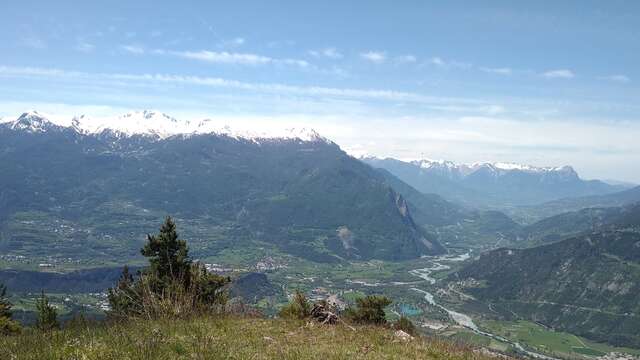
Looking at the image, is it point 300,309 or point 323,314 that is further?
point 300,309

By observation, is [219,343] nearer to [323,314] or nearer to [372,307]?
[323,314]

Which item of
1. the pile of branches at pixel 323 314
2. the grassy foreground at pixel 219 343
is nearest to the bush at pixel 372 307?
the pile of branches at pixel 323 314

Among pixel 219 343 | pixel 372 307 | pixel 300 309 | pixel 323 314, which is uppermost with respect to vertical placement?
pixel 219 343

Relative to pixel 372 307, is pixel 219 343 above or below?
above

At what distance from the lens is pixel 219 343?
14.1 m

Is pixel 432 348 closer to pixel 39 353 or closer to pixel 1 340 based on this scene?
pixel 39 353

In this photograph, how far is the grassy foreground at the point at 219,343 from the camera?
38.4 ft

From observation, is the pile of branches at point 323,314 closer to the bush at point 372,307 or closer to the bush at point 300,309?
the bush at point 300,309

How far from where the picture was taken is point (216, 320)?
1802 centimetres

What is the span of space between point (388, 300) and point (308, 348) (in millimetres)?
36495

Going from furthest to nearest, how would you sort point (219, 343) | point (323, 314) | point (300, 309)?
1. point (300, 309)
2. point (323, 314)
3. point (219, 343)

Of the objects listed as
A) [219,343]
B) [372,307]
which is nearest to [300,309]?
[219,343]

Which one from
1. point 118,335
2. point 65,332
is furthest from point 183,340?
point 65,332

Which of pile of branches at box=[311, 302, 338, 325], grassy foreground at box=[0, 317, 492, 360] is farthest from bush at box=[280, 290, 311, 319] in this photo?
grassy foreground at box=[0, 317, 492, 360]
